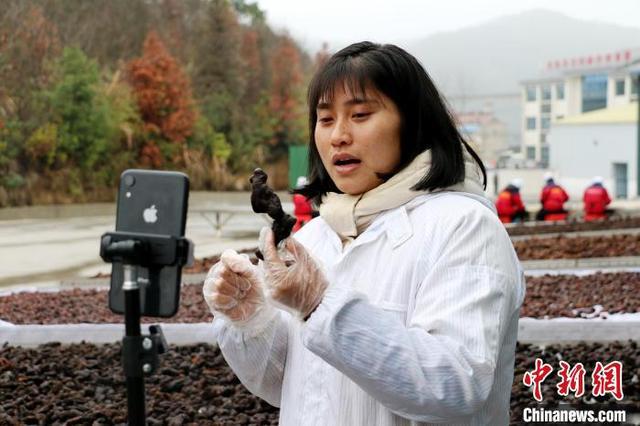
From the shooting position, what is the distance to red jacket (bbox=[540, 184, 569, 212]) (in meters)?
17.1

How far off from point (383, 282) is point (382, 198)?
7.4 inches

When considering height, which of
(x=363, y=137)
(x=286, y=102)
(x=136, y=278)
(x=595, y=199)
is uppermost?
(x=286, y=102)

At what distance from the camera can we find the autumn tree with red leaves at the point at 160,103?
1444 inches

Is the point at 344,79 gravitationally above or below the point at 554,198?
above

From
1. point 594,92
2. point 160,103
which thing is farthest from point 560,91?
point 160,103

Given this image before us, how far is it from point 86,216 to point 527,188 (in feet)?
73.2

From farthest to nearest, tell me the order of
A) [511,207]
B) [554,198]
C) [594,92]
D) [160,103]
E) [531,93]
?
[531,93] → [594,92] → [160,103] → [554,198] → [511,207]

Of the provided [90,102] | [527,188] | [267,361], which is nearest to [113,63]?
[90,102]

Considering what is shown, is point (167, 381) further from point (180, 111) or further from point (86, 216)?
point (180, 111)

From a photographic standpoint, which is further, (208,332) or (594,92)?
(594,92)

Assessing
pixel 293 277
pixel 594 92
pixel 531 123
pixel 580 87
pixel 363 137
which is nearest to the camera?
pixel 293 277

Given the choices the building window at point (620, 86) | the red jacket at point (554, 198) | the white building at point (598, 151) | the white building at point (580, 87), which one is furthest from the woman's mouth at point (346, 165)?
the building window at point (620, 86)

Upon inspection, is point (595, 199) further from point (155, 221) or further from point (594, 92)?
point (594, 92)

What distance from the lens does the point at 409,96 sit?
198 centimetres
